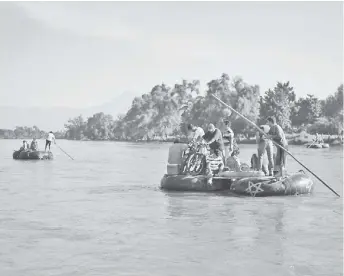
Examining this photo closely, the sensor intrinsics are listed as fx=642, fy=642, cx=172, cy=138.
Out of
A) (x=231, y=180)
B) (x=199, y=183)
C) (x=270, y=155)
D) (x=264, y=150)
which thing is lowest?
(x=199, y=183)

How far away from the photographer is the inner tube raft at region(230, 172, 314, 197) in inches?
713

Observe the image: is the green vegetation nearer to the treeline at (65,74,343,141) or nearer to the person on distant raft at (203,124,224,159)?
the treeline at (65,74,343,141)

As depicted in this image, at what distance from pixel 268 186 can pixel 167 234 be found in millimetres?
6579

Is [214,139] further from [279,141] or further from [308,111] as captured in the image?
[308,111]

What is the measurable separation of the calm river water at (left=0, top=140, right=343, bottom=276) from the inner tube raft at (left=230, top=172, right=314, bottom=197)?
31cm

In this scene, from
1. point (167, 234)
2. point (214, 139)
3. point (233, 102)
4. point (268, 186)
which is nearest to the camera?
point (167, 234)

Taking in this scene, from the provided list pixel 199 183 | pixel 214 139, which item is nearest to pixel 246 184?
pixel 199 183

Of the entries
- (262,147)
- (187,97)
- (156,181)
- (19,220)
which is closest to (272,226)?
(19,220)

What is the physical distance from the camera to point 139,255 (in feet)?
33.3

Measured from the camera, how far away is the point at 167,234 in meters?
12.1

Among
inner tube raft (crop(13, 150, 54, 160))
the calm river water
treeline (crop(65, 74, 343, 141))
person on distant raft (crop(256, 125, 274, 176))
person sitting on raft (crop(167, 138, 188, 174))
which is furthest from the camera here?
treeline (crop(65, 74, 343, 141))

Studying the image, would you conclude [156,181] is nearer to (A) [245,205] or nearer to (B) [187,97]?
(A) [245,205]

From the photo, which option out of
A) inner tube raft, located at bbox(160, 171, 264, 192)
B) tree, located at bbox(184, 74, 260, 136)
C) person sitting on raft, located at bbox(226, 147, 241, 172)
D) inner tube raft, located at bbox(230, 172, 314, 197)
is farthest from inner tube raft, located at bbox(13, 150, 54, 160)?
tree, located at bbox(184, 74, 260, 136)

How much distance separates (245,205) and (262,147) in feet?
11.2
